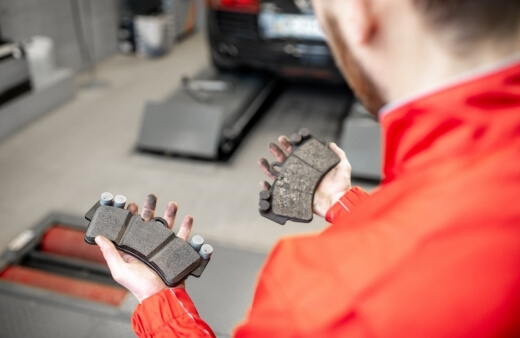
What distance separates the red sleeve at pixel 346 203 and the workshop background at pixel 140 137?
767mm

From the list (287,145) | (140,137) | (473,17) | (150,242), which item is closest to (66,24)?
(140,137)

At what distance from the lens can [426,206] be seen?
0.61 metres

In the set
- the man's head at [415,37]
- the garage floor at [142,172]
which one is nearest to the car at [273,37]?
the garage floor at [142,172]

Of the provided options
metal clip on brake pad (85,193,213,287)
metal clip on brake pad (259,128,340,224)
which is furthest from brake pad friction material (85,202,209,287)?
metal clip on brake pad (259,128,340,224)

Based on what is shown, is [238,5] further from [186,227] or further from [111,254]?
[111,254]

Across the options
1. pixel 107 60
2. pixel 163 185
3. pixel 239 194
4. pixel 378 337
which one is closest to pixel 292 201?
pixel 378 337

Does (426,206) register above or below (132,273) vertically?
above

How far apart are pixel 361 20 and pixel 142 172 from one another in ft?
8.93

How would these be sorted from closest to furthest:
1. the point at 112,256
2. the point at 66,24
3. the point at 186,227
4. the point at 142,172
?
the point at 112,256
the point at 186,227
the point at 142,172
the point at 66,24

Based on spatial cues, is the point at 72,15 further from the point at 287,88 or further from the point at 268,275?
the point at 268,275

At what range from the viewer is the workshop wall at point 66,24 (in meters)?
4.09

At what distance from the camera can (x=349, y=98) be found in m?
4.41

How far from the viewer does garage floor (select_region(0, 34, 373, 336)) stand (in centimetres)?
258

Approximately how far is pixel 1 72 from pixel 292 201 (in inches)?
120
